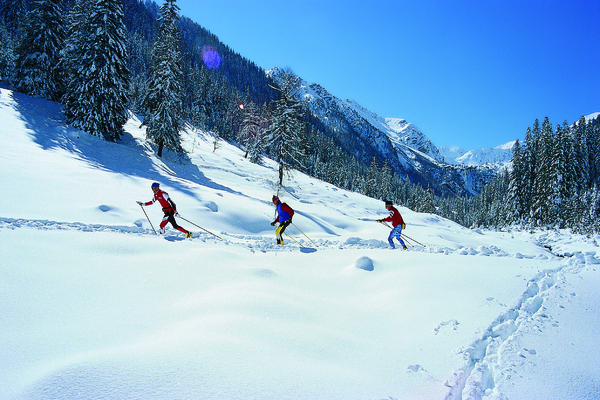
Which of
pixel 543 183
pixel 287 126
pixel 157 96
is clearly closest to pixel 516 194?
pixel 543 183

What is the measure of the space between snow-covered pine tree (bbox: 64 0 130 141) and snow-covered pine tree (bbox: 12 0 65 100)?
5.34 m

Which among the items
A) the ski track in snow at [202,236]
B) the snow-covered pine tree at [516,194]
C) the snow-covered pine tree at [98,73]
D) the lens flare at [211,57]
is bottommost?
the ski track in snow at [202,236]

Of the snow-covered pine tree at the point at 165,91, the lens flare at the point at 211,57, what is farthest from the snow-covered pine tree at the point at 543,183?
Answer: the lens flare at the point at 211,57

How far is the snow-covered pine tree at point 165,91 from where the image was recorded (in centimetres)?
2472

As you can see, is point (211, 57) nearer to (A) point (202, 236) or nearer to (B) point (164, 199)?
(B) point (164, 199)

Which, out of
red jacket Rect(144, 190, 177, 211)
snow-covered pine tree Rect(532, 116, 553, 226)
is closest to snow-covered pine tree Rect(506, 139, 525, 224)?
snow-covered pine tree Rect(532, 116, 553, 226)

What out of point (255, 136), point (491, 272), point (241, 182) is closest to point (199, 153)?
point (241, 182)

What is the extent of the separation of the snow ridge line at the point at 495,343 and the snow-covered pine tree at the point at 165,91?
86.4ft

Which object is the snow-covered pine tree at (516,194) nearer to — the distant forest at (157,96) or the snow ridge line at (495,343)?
the distant forest at (157,96)

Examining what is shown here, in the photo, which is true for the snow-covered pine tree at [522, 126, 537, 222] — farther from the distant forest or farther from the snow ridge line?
the snow ridge line

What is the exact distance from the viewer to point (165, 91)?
2464 centimetres

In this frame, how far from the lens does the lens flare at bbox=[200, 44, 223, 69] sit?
484 feet

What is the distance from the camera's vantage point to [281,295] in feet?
17.0

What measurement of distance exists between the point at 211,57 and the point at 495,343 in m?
175
